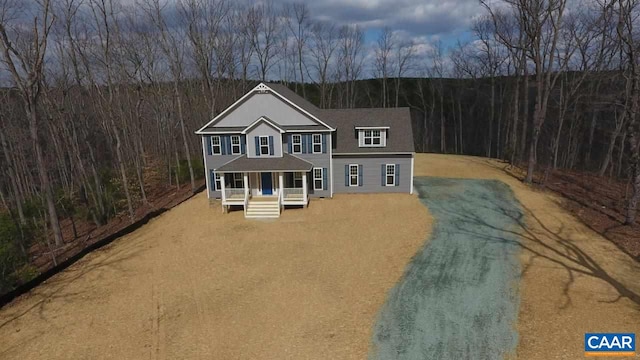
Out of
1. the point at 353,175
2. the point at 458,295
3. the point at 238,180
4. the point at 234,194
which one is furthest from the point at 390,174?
the point at 458,295

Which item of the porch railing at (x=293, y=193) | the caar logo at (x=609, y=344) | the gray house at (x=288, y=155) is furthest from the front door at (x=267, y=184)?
the caar logo at (x=609, y=344)

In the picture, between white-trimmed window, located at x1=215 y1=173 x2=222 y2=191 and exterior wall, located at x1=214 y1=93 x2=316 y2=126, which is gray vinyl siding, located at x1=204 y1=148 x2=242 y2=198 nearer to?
white-trimmed window, located at x1=215 y1=173 x2=222 y2=191

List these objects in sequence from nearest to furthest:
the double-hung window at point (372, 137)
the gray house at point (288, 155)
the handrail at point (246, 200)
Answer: the handrail at point (246, 200) → the gray house at point (288, 155) → the double-hung window at point (372, 137)

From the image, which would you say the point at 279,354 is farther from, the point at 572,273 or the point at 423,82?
the point at 423,82

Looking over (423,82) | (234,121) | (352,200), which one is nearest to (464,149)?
(423,82)

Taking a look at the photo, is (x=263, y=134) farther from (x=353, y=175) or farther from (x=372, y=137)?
(x=372, y=137)

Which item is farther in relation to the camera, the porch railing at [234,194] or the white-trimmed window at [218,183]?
the white-trimmed window at [218,183]

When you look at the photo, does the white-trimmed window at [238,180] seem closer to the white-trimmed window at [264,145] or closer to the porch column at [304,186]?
the white-trimmed window at [264,145]
